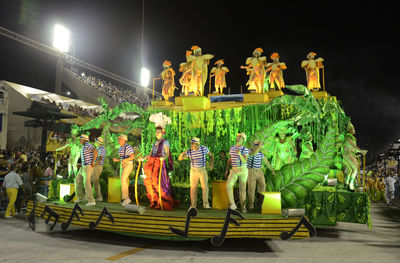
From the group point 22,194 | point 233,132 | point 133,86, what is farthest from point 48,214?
point 133,86

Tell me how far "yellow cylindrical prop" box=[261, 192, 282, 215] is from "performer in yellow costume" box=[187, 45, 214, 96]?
688cm

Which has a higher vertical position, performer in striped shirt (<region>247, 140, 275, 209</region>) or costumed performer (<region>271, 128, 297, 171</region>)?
costumed performer (<region>271, 128, 297, 171</region>)

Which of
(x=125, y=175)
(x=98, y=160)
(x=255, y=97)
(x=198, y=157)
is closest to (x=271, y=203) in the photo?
(x=198, y=157)

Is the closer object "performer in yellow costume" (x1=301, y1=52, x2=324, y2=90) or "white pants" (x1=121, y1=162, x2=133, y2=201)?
"white pants" (x1=121, y1=162, x2=133, y2=201)

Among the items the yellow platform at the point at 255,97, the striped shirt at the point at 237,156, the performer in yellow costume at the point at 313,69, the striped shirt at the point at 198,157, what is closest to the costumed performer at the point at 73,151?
the striped shirt at the point at 198,157

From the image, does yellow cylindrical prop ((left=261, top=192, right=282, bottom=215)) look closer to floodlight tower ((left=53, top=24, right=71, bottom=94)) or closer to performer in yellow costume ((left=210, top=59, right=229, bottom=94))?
performer in yellow costume ((left=210, top=59, right=229, bottom=94))

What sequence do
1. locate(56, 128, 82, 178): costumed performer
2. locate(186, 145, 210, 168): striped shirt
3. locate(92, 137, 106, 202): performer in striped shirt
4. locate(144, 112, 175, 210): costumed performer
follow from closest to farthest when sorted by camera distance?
locate(186, 145, 210, 168): striped shirt → locate(144, 112, 175, 210): costumed performer → locate(92, 137, 106, 202): performer in striped shirt → locate(56, 128, 82, 178): costumed performer

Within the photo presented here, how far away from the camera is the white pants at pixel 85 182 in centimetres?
779

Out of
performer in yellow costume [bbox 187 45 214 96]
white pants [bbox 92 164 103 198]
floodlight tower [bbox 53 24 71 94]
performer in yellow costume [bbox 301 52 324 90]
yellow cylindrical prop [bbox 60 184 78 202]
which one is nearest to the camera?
white pants [bbox 92 164 103 198]

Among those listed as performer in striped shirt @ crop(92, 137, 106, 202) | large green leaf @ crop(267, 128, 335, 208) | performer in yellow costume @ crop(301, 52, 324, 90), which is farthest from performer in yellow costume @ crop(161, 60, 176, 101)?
large green leaf @ crop(267, 128, 335, 208)

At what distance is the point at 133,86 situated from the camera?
46.1 metres

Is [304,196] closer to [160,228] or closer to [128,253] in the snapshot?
[160,228]

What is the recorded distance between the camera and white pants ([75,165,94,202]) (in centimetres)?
779

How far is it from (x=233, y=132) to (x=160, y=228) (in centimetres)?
615
